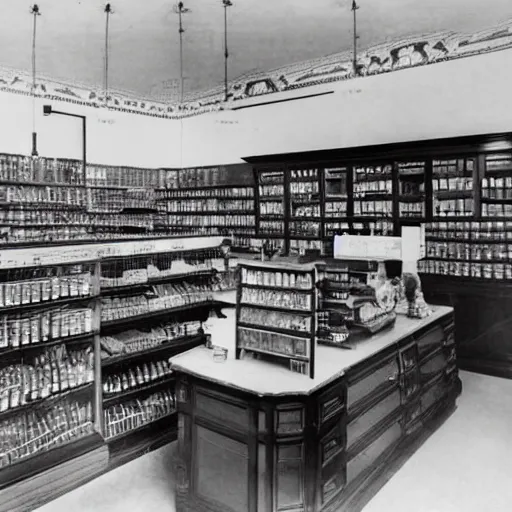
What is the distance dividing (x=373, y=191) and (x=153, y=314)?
3.69m

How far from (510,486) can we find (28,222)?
6.56 meters

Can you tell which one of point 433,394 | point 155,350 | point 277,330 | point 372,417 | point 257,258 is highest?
point 257,258

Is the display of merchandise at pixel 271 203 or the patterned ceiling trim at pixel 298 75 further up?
the patterned ceiling trim at pixel 298 75

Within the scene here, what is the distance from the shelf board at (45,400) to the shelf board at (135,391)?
291 mm

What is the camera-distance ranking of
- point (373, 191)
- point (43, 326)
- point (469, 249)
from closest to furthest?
point (43, 326) → point (469, 249) → point (373, 191)

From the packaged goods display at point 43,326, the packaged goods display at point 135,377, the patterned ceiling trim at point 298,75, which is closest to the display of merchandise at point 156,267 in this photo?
the packaged goods display at point 43,326

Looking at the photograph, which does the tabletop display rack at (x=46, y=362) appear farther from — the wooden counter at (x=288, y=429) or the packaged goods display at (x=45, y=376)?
the wooden counter at (x=288, y=429)

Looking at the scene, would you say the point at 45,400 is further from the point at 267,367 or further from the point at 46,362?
the point at 267,367

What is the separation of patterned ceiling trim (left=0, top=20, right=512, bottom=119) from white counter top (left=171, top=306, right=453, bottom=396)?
441cm

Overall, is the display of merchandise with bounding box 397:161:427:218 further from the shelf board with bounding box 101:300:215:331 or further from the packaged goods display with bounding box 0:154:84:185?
the packaged goods display with bounding box 0:154:84:185

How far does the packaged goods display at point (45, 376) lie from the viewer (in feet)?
10.6

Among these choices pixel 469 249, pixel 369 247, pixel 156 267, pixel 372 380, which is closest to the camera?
pixel 372 380

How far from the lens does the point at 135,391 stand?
13.5 feet

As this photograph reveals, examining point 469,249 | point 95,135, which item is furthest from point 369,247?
point 95,135
